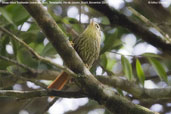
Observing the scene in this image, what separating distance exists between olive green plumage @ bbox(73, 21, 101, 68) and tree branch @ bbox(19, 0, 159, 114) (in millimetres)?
842

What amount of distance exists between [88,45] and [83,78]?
0.96 metres

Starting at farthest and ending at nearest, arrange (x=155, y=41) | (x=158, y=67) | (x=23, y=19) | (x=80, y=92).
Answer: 1. (x=155, y=41)
2. (x=158, y=67)
3. (x=23, y=19)
4. (x=80, y=92)

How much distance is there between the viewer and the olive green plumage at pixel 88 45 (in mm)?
2846

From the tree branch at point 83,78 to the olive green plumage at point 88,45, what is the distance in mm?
842

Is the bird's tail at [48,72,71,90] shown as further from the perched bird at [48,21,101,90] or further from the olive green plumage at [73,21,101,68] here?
the olive green plumage at [73,21,101,68]

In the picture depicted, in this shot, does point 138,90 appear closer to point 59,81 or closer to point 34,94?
point 59,81

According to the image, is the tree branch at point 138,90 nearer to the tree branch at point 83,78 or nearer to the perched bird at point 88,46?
the perched bird at point 88,46

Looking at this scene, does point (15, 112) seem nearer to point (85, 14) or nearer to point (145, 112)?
point (85, 14)

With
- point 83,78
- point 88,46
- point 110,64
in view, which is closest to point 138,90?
point 88,46

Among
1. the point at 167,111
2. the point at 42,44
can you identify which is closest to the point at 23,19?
the point at 42,44

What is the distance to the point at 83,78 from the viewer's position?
6.46 ft

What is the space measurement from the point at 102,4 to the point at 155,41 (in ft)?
2.03

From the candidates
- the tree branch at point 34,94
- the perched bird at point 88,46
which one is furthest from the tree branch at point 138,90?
the tree branch at point 34,94

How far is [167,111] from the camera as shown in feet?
12.8
